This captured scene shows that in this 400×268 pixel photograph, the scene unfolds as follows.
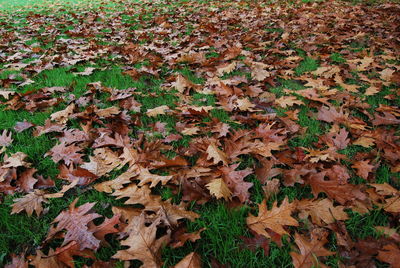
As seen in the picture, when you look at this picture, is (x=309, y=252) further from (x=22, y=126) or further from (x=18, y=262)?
(x=22, y=126)

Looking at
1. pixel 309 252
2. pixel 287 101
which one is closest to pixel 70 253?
pixel 309 252

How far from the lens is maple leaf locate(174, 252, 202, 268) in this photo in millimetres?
1123

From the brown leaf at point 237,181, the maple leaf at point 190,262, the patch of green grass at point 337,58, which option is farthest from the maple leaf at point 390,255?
the patch of green grass at point 337,58

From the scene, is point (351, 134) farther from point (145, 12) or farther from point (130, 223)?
point (145, 12)

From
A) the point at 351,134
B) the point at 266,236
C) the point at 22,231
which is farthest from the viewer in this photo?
the point at 351,134

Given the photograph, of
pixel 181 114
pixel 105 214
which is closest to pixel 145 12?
pixel 181 114

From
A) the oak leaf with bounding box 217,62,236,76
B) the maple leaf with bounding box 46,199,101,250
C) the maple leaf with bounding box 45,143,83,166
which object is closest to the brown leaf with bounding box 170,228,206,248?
the maple leaf with bounding box 46,199,101,250

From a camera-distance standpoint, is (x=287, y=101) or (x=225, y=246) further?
(x=287, y=101)

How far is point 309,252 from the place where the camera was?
1166mm

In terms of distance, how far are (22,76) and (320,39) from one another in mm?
4322

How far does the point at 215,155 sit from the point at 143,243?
696 millimetres

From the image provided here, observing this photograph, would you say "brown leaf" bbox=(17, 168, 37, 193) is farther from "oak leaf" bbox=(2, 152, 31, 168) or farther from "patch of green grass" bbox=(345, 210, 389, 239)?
"patch of green grass" bbox=(345, 210, 389, 239)

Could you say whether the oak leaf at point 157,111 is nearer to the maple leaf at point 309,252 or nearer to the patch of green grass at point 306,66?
the maple leaf at point 309,252

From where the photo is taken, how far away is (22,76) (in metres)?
3.21
